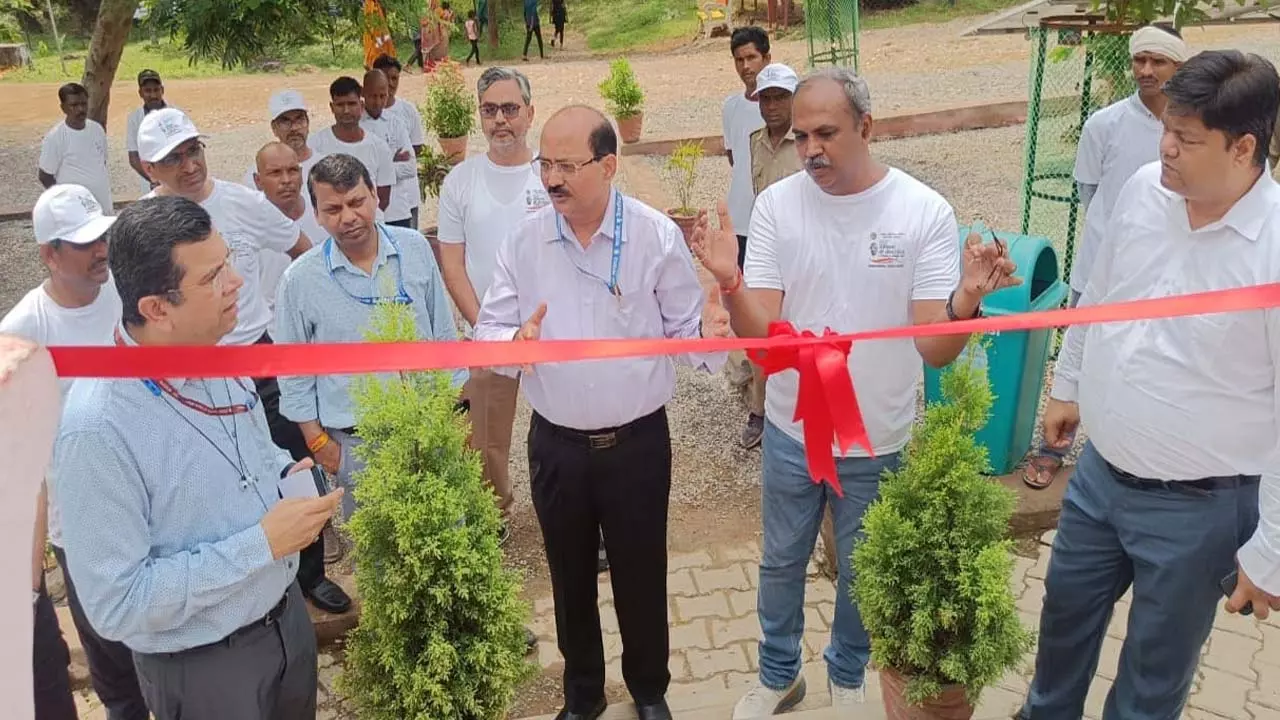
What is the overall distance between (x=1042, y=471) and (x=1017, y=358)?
0.67 m

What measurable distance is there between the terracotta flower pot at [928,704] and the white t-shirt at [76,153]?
831cm

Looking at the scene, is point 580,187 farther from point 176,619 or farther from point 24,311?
point 24,311

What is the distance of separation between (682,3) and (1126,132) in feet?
88.0

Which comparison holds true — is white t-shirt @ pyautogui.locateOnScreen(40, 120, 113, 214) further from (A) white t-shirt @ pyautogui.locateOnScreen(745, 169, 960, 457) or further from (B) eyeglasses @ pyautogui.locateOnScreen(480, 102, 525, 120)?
(A) white t-shirt @ pyautogui.locateOnScreen(745, 169, 960, 457)

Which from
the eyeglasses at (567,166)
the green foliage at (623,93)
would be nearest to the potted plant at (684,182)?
the green foliage at (623,93)

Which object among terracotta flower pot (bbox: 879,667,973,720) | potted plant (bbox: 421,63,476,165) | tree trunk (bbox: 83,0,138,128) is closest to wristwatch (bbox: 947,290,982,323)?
terracotta flower pot (bbox: 879,667,973,720)

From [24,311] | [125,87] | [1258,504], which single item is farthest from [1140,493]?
[125,87]

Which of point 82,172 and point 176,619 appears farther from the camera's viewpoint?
point 82,172

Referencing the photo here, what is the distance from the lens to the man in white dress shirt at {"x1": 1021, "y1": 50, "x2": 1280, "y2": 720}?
8.64ft

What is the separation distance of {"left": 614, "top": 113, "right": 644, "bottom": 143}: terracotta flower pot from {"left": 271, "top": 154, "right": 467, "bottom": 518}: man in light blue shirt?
415 inches

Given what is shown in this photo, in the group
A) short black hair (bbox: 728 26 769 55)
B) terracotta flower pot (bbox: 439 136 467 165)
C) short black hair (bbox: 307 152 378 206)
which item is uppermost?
short black hair (bbox: 307 152 378 206)

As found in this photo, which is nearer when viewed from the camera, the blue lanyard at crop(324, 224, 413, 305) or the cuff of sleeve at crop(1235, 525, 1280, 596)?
the cuff of sleeve at crop(1235, 525, 1280, 596)

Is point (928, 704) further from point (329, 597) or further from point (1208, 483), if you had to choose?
point (329, 597)

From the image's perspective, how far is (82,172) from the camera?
8766 mm
